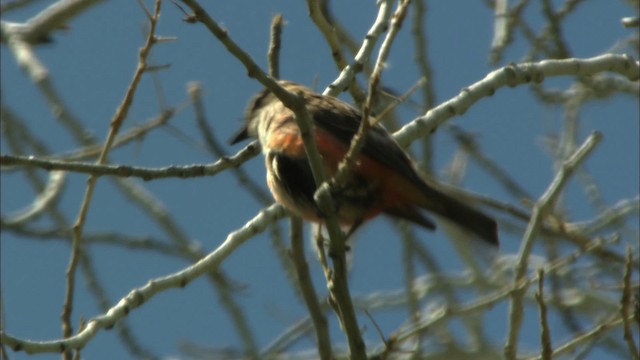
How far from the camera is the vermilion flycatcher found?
16.5ft

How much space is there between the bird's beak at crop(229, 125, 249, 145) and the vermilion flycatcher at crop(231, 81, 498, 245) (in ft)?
3.02

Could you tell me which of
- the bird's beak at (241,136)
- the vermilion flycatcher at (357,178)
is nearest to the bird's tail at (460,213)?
the vermilion flycatcher at (357,178)

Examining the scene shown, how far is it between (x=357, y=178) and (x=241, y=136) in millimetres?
A: 1388

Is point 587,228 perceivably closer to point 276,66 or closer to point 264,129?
point 264,129

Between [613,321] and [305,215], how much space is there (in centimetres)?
134

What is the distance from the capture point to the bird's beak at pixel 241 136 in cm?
642

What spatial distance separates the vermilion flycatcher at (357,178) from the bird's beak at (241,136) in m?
0.92

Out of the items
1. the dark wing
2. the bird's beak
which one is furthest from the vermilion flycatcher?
the bird's beak

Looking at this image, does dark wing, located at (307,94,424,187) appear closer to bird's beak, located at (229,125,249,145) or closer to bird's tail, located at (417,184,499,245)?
bird's tail, located at (417,184,499,245)

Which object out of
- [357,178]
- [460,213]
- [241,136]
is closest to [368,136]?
[357,178]

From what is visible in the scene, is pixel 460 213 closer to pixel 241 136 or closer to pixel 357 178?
pixel 357 178

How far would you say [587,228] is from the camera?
6938 mm

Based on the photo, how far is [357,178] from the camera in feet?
17.1

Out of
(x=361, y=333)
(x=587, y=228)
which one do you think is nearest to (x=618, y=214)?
(x=587, y=228)
